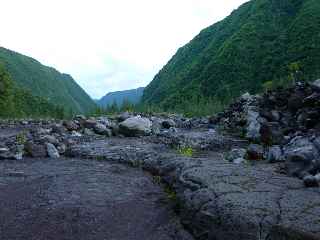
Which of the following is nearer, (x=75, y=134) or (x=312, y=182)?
(x=312, y=182)

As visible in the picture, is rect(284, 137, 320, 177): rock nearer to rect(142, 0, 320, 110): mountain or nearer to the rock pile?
the rock pile

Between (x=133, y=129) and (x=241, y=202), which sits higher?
(x=133, y=129)

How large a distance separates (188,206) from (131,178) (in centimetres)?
270

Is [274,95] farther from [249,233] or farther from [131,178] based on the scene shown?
[249,233]

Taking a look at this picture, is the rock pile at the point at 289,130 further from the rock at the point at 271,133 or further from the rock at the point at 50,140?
the rock at the point at 50,140

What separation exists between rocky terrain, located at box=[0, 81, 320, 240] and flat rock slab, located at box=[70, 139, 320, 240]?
0.01 metres

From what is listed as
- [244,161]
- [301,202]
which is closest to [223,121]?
[244,161]

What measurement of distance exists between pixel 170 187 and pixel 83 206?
1596 mm

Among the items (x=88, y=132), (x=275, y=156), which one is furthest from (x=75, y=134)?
(x=275, y=156)

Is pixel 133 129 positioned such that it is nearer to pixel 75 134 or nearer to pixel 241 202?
pixel 75 134

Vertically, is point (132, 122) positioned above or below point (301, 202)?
above

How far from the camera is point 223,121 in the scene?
1923 cm

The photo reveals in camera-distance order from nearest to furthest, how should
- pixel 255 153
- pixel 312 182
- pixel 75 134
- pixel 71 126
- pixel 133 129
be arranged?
pixel 312 182 → pixel 255 153 → pixel 75 134 → pixel 133 129 → pixel 71 126

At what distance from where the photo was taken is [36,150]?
36.9 feet
